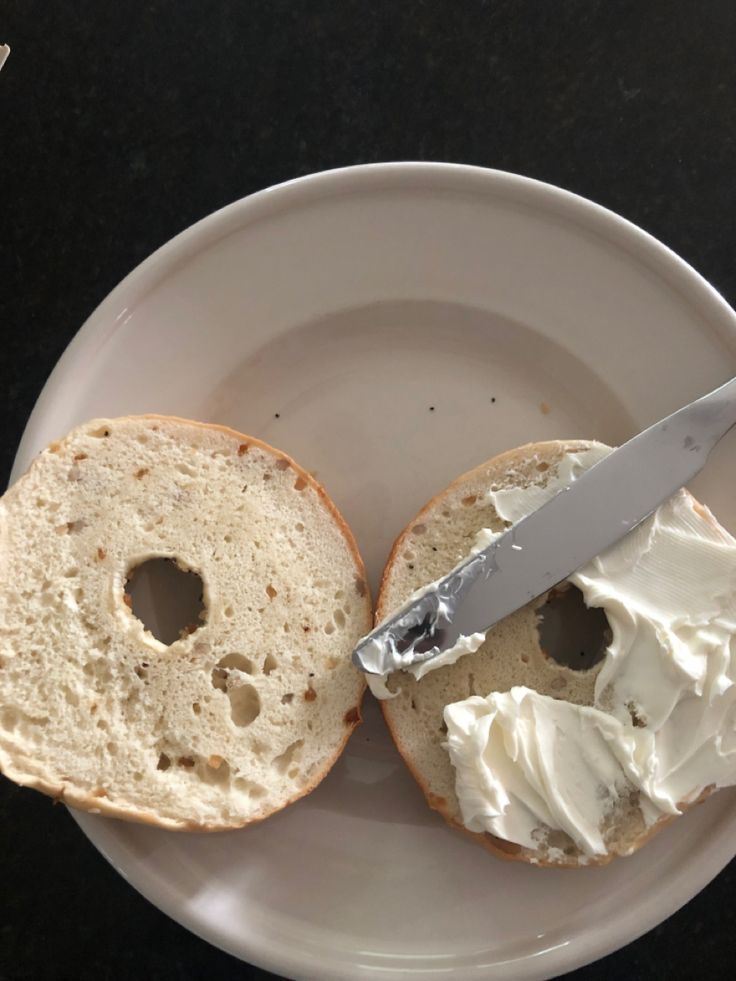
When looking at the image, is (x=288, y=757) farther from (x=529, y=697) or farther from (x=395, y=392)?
(x=395, y=392)

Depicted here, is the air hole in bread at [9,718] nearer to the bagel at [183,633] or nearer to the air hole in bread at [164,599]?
the bagel at [183,633]

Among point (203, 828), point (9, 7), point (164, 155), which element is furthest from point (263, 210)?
point (203, 828)

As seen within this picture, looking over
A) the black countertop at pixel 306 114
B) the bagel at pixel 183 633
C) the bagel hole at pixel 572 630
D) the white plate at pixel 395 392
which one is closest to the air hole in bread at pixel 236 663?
the bagel at pixel 183 633

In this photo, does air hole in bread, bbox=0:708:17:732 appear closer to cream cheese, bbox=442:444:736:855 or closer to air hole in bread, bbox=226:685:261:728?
air hole in bread, bbox=226:685:261:728

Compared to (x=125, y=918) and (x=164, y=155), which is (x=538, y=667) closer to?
(x=125, y=918)

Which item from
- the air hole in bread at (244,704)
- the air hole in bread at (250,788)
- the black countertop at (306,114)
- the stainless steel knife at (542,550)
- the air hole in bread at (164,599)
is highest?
the black countertop at (306,114)
